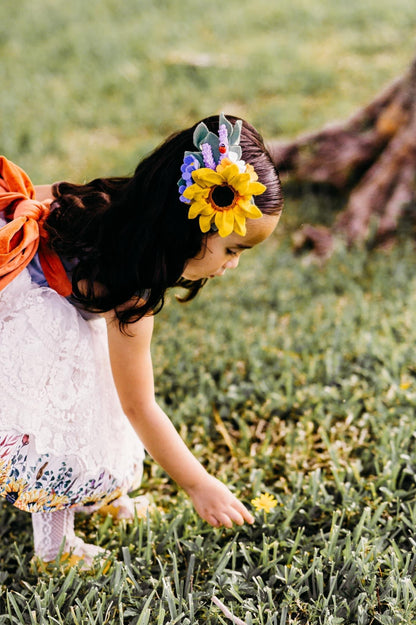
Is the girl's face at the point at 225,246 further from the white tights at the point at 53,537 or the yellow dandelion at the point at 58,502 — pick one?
the white tights at the point at 53,537

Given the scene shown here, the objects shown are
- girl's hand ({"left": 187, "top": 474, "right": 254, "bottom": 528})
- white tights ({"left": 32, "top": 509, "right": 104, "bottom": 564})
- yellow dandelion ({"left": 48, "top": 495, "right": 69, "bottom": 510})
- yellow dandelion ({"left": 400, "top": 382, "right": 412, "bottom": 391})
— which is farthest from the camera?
yellow dandelion ({"left": 400, "top": 382, "right": 412, "bottom": 391})

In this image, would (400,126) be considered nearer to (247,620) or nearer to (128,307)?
(128,307)

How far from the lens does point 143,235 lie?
156 cm

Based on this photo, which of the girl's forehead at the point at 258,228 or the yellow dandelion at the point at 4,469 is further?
the yellow dandelion at the point at 4,469

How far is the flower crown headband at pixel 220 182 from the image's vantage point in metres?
1.44

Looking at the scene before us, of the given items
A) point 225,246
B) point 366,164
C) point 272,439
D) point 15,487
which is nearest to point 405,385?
point 272,439

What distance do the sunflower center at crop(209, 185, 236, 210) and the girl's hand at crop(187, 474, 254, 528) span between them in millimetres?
670

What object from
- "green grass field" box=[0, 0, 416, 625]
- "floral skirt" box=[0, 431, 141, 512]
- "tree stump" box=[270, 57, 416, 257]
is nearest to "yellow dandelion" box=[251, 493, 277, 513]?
"green grass field" box=[0, 0, 416, 625]

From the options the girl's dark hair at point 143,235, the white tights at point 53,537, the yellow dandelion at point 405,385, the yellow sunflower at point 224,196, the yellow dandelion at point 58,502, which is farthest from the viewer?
the yellow dandelion at point 405,385

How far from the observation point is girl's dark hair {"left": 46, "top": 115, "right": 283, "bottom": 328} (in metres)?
1.56

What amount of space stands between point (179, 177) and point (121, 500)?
1043 millimetres

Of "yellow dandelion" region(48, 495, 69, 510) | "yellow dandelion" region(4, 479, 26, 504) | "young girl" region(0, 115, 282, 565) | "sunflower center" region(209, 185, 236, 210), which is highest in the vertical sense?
"sunflower center" region(209, 185, 236, 210)

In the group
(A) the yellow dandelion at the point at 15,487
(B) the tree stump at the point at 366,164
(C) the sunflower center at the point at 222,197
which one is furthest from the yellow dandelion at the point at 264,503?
(B) the tree stump at the point at 366,164

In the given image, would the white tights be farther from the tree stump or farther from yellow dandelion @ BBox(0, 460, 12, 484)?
the tree stump
